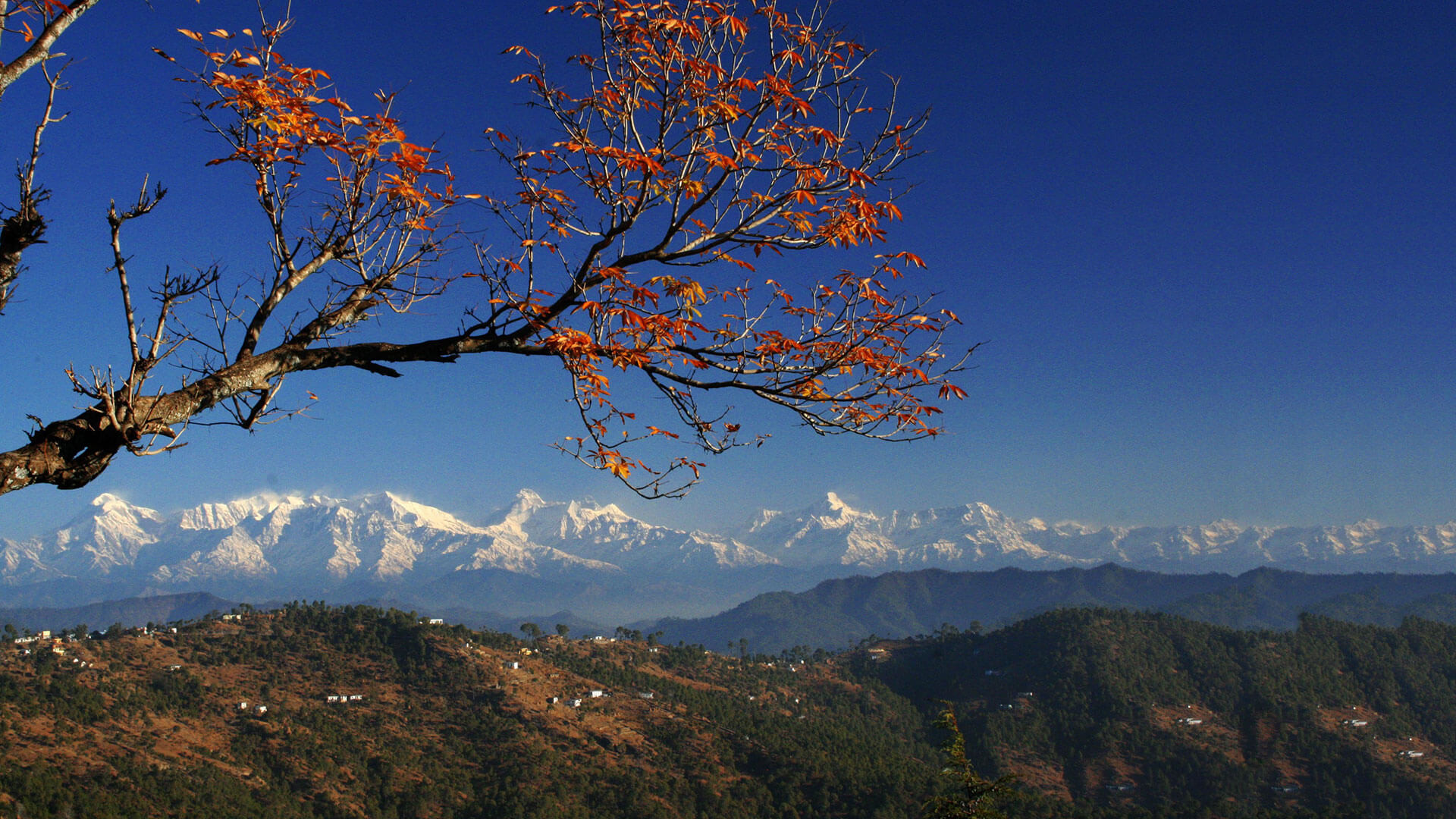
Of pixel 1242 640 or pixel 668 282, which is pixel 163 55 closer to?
pixel 668 282

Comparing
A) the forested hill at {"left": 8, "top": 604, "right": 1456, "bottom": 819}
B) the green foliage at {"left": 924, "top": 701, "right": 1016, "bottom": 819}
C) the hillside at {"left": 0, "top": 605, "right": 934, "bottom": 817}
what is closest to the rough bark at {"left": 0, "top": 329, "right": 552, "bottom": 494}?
the green foliage at {"left": 924, "top": 701, "right": 1016, "bottom": 819}

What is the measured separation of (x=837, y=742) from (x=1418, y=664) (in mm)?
109004

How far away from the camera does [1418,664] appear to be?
126 metres

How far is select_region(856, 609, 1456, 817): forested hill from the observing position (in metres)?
92.7

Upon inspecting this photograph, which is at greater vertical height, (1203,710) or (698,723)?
(698,723)

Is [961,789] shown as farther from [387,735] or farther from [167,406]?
[387,735]

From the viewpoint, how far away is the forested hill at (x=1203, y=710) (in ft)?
304

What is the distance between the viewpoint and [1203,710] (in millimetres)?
112562

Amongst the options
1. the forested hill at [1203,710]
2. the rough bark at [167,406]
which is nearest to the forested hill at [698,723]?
the forested hill at [1203,710]

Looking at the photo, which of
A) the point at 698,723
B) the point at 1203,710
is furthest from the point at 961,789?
the point at 1203,710

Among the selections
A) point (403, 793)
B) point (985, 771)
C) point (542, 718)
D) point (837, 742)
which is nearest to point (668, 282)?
point (403, 793)

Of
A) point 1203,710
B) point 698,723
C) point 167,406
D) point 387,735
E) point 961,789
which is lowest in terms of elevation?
point 1203,710

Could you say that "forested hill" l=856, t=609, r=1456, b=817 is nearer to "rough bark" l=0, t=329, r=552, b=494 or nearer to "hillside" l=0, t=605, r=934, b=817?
"hillside" l=0, t=605, r=934, b=817

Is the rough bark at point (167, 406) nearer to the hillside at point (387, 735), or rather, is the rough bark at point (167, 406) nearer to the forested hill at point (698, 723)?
the forested hill at point (698, 723)
